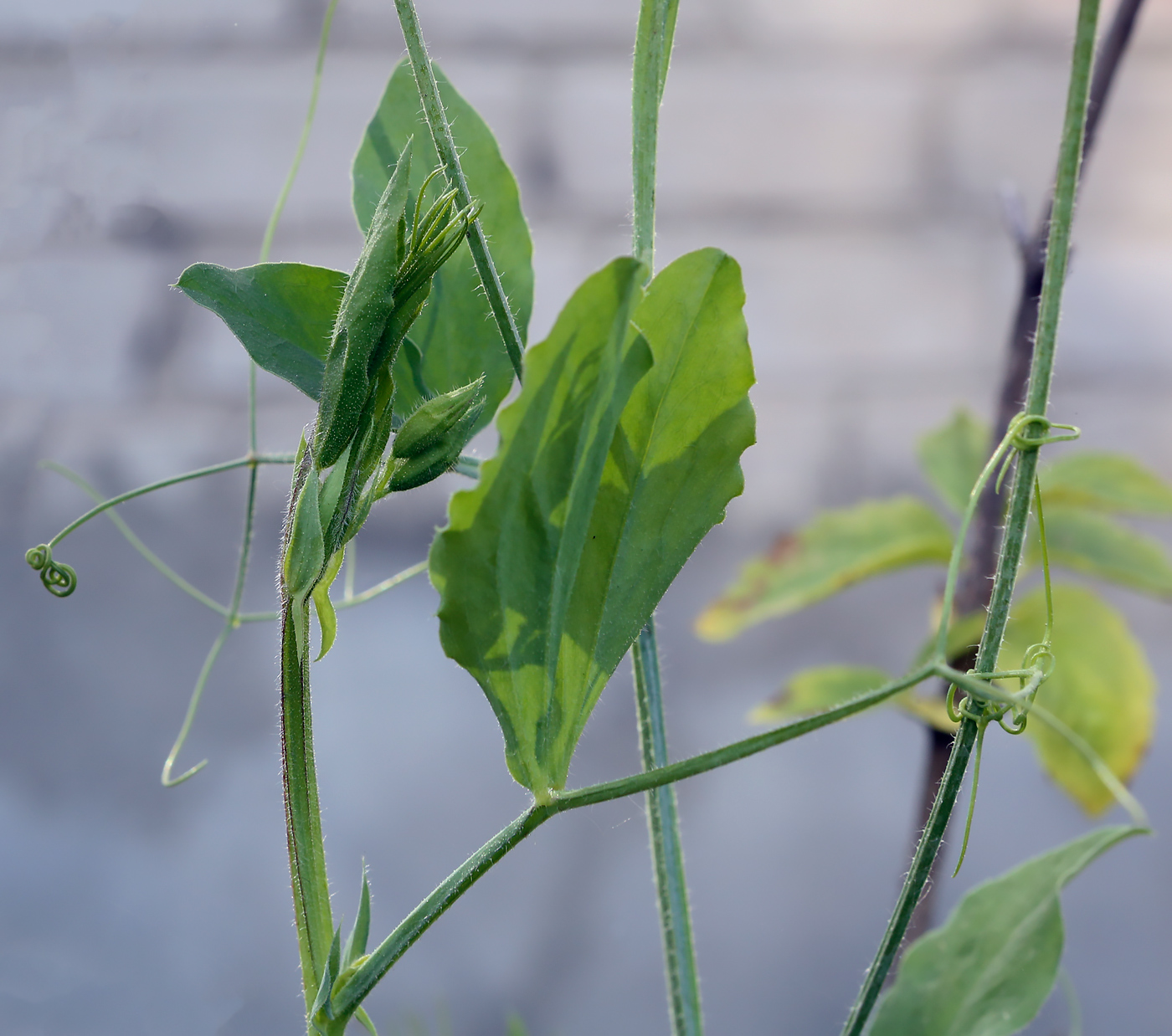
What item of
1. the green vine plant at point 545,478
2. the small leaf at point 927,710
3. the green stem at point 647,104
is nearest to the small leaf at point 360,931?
the green vine plant at point 545,478

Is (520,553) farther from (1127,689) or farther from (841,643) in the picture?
(841,643)

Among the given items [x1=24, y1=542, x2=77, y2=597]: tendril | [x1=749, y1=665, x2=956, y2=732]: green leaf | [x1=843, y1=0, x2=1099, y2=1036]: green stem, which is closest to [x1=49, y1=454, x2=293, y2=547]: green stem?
[x1=24, y1=542, x2=77, y2=597]: tendril

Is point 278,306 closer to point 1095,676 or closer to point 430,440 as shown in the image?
point 430,440

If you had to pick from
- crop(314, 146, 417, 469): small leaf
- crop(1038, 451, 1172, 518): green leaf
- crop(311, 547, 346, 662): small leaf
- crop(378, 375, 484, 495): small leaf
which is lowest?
crop(311, 547, 346, 662): small leaf

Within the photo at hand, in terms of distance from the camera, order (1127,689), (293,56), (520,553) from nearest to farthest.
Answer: (520,553), (1127,689), (293,56)

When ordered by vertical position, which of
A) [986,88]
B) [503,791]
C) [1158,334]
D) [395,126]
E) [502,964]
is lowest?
[502,964]

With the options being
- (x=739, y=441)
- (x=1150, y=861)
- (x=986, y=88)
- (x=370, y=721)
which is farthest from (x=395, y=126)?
(x=1150, y=861)

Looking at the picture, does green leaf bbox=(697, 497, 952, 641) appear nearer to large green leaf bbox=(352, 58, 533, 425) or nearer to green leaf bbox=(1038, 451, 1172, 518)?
green leaf bbox=(1038, 451, 1172, 518)

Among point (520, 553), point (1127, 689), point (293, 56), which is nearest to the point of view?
point (520, 553)
